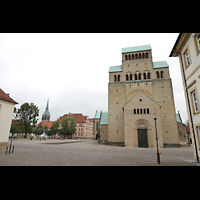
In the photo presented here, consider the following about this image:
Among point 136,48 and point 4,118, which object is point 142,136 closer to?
point 4,118

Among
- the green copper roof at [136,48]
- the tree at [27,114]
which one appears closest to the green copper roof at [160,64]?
the green copper roof at [136,48]

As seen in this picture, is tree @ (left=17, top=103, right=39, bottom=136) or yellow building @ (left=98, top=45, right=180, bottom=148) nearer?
yellow building @ (left=98, top=45, right=180, bottom=148)

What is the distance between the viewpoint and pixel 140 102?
1097 inches

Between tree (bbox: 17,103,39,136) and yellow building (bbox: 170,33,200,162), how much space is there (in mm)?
53464

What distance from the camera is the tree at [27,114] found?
5097 centimetres

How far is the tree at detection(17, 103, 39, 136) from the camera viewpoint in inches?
2007

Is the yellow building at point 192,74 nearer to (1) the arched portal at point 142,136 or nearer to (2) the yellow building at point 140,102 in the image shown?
(2) the yellow building at point 140,102

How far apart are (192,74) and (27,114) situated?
5526 cm

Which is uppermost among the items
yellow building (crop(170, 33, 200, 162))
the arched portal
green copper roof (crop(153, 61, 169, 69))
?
green copper roof (crop(153, 61, 169, 69))

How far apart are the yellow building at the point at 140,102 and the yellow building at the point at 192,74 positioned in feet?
50.4

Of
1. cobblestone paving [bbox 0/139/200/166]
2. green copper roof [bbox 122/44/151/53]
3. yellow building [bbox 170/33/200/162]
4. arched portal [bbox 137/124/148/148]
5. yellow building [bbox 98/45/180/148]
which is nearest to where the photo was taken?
cobblestone paving [bbox 0/139/200/166]

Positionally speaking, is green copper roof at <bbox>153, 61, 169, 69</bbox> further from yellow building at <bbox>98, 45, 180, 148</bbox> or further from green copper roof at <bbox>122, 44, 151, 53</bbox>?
green copper roof at <bbox>122, 44, 151, 53</bbox>

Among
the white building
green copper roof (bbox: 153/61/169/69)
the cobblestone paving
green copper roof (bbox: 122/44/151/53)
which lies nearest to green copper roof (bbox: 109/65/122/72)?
green copper roof (bbox: 122/44/151/53)
